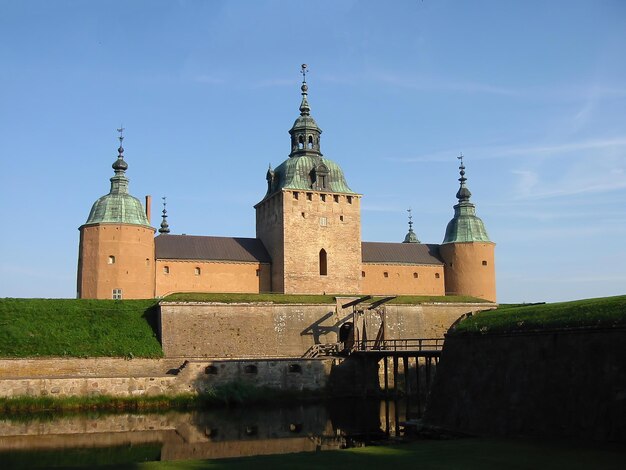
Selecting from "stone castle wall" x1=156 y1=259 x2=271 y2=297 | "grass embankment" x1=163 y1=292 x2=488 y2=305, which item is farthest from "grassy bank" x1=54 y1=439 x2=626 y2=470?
"stone castle wall" x1=156 y1=259 x2=271 y2=297

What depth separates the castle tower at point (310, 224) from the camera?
3875 cm

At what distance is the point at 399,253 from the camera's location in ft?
145

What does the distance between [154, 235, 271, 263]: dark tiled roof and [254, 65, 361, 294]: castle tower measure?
970mm

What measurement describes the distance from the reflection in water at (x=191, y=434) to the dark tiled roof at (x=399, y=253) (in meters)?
18.8

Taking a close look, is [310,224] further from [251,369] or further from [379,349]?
[251,369]

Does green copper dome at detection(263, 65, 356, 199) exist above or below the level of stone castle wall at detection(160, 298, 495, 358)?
above

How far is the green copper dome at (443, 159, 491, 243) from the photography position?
43.9m

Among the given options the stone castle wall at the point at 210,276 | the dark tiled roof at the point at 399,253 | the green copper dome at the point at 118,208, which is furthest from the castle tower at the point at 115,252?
the dark tiled roof at the point at 399,253

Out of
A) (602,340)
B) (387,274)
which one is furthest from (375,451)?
(387,274)

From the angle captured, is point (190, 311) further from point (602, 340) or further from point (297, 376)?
point (602, 340)

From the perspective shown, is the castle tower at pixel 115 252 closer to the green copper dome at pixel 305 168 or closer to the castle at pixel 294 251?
the castle at pixel 294 251

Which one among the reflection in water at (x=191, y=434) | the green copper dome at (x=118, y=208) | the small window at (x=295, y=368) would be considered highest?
the green copper dome at (x=118, y=208)

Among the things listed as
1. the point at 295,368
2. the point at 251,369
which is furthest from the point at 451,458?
the point at 295,368

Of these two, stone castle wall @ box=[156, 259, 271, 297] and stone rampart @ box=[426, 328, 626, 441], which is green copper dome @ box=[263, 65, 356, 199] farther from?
stone rampart @ box=[426, 328, 626, 441]
